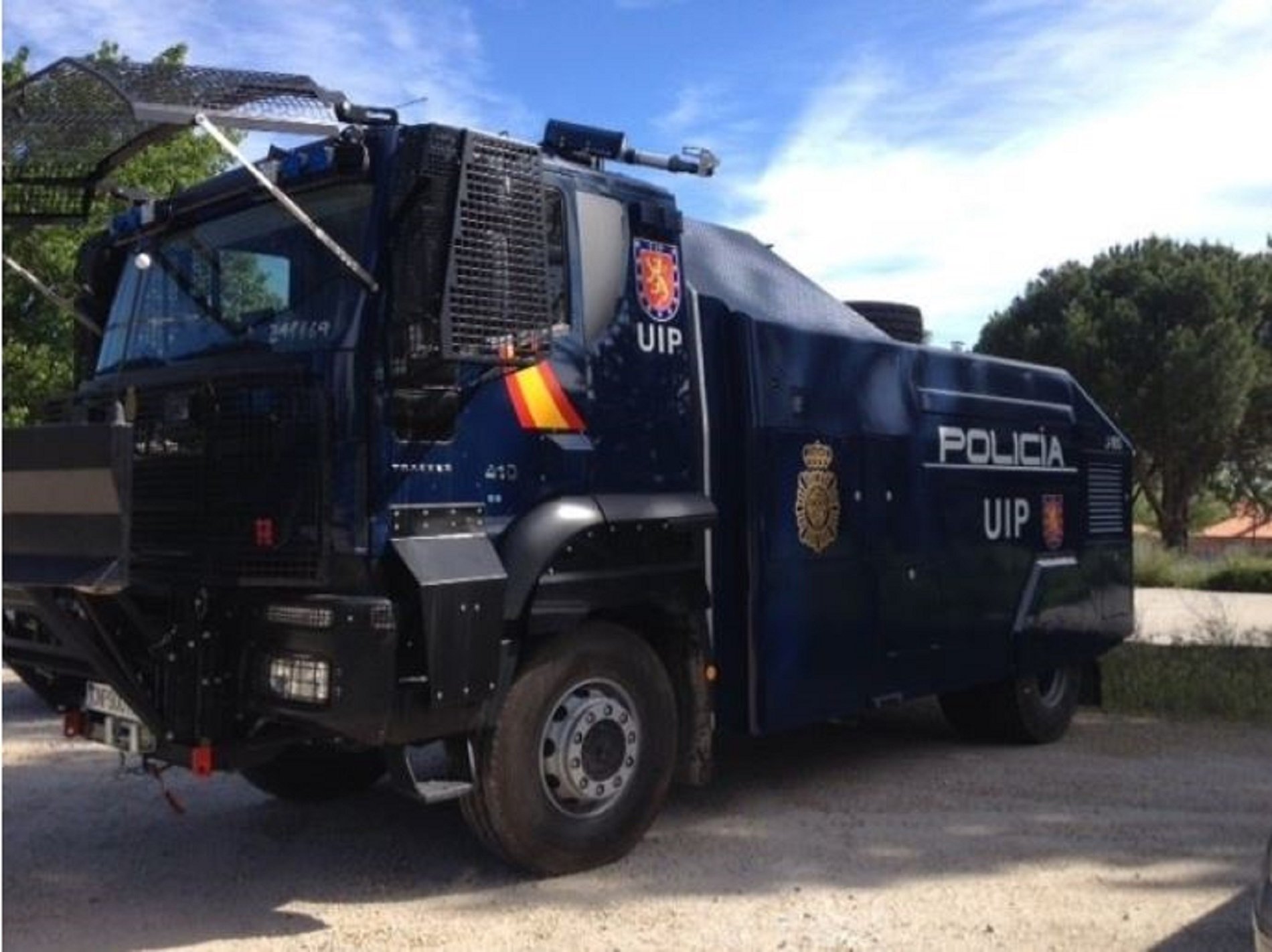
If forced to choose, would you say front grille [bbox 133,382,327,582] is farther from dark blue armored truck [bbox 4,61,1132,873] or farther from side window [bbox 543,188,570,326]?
side window [bbox 543,188,570,326]

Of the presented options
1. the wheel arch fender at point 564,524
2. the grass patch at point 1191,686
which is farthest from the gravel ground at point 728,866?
the grass patch at point 1191,686

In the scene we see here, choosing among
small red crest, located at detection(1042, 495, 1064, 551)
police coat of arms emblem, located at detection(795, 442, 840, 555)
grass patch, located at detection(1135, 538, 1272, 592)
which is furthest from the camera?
grass patch, located at detection(1135, 538, 1272, 592)

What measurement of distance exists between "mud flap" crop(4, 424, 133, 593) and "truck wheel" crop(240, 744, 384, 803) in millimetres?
1967

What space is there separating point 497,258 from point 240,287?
3.80 ft

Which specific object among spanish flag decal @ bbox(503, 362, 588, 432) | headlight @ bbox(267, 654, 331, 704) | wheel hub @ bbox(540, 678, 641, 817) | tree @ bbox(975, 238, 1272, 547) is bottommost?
wheel hub @ bbox(540, 678, 641, 817)

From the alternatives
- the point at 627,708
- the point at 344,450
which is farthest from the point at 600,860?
the point at 344,450

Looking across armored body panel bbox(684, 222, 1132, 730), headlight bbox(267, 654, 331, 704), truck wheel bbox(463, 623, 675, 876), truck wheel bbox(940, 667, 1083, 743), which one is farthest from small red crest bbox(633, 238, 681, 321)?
truck wheel bbox(940, 667, 1083, 743)

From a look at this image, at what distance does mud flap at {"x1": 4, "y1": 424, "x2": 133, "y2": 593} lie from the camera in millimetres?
4137

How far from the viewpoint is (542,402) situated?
504 cm

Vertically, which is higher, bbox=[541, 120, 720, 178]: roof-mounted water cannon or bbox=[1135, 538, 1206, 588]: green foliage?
bbox=[541, 120, 720, 178]: roof-mounted water cannon

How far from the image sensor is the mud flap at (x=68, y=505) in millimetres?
4137

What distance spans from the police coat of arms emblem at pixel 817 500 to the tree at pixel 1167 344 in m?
30.0

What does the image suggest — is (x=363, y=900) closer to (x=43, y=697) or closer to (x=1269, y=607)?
(x=43, y=697)

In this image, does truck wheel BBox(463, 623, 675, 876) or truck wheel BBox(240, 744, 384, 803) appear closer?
truck wheel BBox(463, 623, 675, 876)
